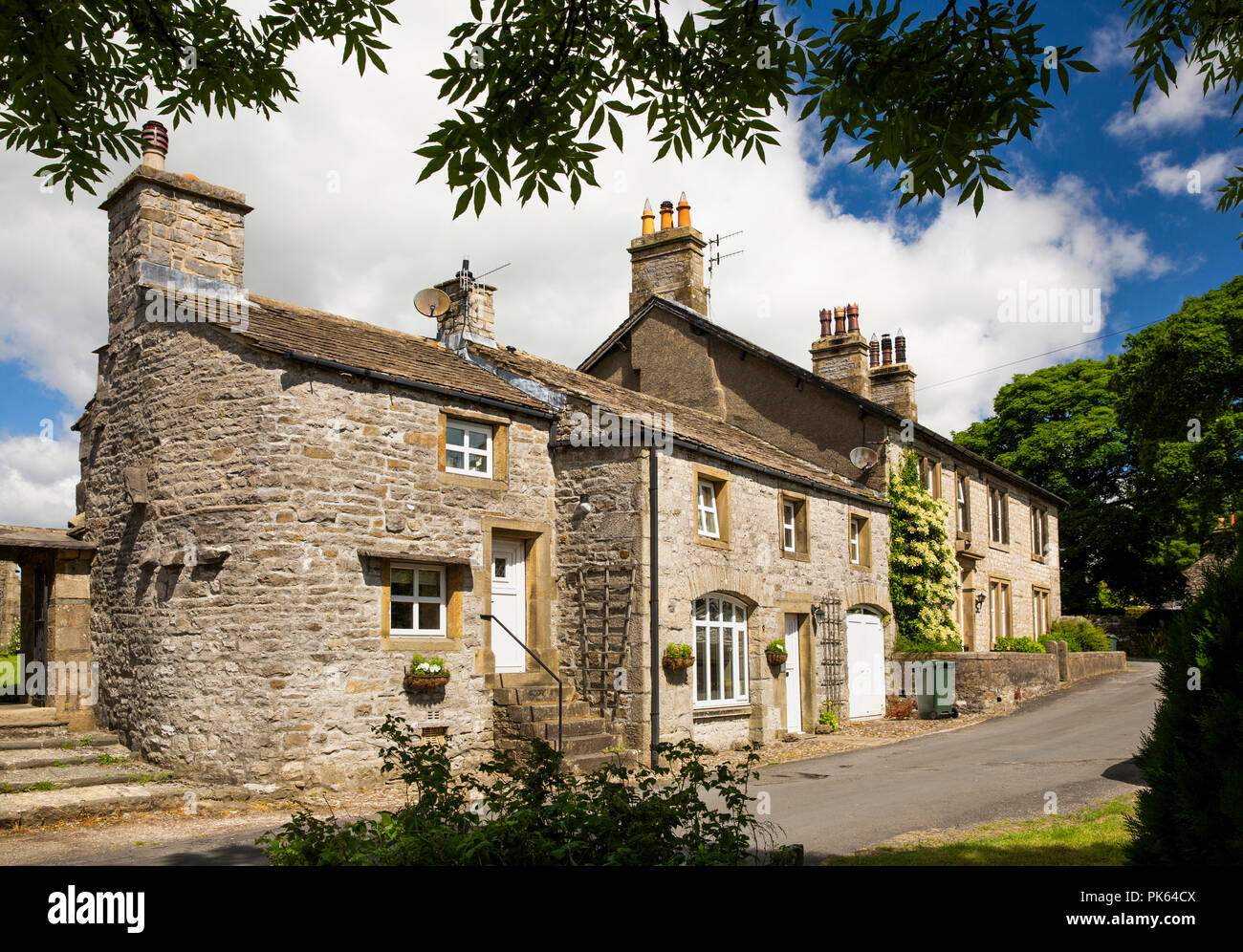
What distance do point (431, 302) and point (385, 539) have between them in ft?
20.4

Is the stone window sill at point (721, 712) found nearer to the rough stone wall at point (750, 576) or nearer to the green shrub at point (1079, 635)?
the rough stone wall at point (750, 576)

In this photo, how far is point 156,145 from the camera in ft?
46.4

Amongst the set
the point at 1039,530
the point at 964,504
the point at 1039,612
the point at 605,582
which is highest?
the point at 964,504

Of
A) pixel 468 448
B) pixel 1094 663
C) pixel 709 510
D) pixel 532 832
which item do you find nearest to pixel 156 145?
pixel 468 448

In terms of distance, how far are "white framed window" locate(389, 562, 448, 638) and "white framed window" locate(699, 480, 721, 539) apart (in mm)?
5069

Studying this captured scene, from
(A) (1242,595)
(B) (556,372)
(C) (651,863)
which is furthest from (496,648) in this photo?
(A) (1242,595)

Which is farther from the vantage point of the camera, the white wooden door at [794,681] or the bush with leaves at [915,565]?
the bush with leaves at [915,565]

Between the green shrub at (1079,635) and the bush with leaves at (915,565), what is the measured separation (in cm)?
1155

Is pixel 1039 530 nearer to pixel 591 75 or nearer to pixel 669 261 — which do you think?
pixel 669 261

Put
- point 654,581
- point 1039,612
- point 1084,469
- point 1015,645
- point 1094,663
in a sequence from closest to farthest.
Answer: point 654,581 < point 1015,645 < point 1094,663 < point 1039,612 < point 1084,469

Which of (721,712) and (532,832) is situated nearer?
(532,832)

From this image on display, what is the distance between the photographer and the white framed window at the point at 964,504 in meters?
28.2

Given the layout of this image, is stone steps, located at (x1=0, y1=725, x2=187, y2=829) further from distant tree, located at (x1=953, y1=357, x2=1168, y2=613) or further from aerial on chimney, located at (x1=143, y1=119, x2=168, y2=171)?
distant tree, located at (x1=953, y1=357, x2=1168, y2=613)

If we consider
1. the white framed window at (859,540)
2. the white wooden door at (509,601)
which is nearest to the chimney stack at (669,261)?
the white framed window at (859,540)
